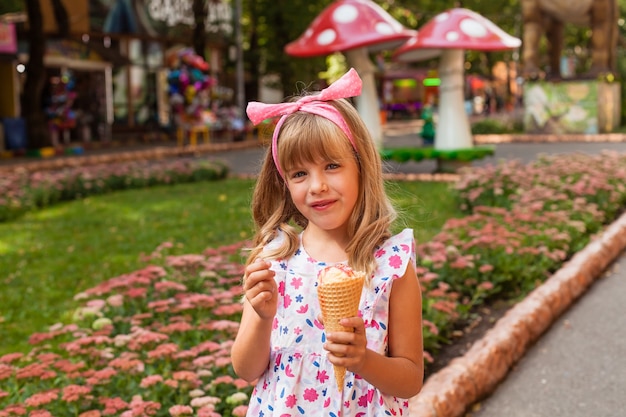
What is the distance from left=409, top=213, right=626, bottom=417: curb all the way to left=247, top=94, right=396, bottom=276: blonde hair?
1.47 metres

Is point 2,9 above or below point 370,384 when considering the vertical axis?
→ above

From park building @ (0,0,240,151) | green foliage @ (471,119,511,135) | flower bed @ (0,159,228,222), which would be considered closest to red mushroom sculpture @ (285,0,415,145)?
flower bed @ (0,159,228,222)

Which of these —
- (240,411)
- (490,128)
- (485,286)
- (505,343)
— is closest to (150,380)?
(240,411)

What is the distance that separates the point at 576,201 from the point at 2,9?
67.6 feet

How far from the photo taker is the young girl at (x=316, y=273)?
243 cm

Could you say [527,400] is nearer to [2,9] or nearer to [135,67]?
[2,9]

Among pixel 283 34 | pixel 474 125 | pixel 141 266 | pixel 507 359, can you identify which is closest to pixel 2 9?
pixel 283 34

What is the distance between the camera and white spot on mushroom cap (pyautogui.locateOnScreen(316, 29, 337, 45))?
14.8 metres

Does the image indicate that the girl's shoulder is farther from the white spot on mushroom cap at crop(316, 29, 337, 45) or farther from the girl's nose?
the white spot on mushroom cap at crop(316, 29, 337, 45)

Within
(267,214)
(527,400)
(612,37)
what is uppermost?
(612,37)

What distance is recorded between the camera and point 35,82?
22297mm

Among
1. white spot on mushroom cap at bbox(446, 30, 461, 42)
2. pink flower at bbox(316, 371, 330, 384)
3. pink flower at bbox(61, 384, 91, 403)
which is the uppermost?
white spot on mushroom cap at bbox(446, 30, 461, 42)

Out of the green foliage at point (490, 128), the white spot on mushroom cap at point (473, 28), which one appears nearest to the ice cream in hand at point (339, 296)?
the white spot on mushroom cap at point (473, 28)

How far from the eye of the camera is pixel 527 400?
4.58 meters
